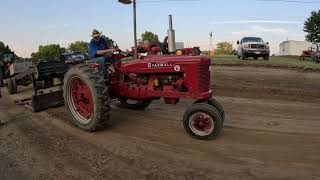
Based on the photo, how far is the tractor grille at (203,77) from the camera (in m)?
7.45

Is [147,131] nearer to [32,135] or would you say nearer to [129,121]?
[129,121]

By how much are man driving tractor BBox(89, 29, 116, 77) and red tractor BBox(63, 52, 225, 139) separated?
200 millimetres

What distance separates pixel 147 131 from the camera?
7.97 m

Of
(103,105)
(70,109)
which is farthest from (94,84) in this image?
(70,109)

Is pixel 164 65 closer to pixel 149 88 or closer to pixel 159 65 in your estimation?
pixel 159 65

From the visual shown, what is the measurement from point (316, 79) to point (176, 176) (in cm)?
1100

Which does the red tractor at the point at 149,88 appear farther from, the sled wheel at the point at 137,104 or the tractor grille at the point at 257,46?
the tractor grille at the point at 257,46

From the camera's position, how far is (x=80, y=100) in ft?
28.1

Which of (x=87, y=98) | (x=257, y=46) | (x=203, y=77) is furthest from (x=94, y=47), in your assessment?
(x=257, y=46)

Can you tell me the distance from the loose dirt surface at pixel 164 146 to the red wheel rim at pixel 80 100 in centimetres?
31

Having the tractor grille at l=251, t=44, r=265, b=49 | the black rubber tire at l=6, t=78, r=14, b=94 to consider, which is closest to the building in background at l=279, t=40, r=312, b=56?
the tractor grille at l=251, t=44, r=265, b=49

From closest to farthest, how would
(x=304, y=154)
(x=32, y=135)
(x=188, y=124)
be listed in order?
(x=304, y=154) < (x=188, y=124) < (x=32, y=135)

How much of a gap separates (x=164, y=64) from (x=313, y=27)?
61.7 metres

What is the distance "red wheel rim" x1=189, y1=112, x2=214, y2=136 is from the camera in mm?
7180
